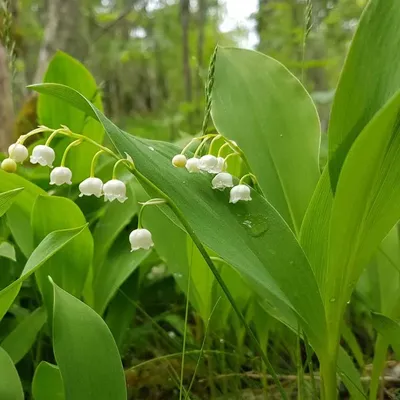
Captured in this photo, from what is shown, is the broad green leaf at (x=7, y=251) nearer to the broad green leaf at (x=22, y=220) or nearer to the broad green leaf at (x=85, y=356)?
the broad green leaf at (x=22, y=220)

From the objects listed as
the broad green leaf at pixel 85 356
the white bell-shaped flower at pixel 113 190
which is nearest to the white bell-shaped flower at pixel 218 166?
the white bell-shaped flower at pixel 113 190

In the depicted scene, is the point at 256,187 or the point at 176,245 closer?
the point at 256,187

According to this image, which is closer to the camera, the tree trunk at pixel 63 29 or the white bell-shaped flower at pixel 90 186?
the white bell-shaped flower at pixel 90 186

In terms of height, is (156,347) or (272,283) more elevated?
(272,283)

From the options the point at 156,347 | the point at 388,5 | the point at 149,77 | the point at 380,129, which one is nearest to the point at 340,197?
the point at 380,129

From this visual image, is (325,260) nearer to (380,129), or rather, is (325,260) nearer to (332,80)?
(380,129)

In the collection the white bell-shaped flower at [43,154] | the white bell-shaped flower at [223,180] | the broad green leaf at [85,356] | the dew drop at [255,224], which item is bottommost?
the broad green leaf at [85,356]

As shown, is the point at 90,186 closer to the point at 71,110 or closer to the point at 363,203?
the point at 363,203
